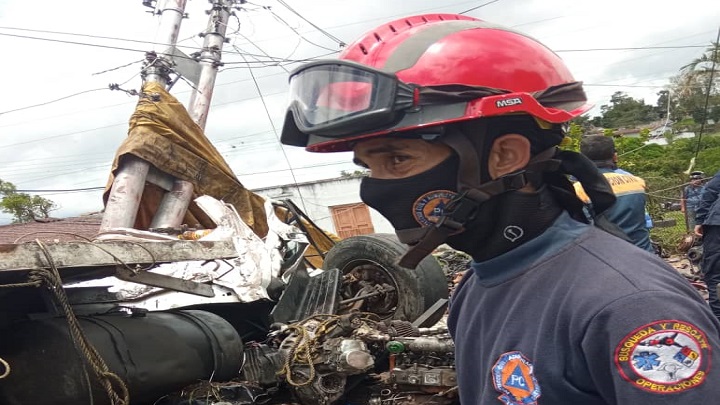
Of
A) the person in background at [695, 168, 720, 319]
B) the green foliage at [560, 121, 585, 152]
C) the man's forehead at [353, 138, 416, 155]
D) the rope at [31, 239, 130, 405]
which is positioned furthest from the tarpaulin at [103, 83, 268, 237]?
the man's forehead at [353, 138, 416, 155]

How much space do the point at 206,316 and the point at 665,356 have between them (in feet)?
11.4

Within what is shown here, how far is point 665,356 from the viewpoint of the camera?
95 centimetres

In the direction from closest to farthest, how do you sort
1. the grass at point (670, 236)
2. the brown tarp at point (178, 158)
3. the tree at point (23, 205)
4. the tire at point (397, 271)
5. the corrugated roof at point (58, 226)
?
1. the tire at point (397, 271)
2. the brown tarp at point (178, 158)
3. the corrugated roof at point (58, 226)
4. the grass at point (670, 236)
5. the tree at point (23, 205)

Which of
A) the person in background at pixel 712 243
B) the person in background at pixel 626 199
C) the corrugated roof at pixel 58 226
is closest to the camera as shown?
the person in background at pixel 626 199

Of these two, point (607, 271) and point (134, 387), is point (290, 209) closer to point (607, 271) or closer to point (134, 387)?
point (134, 387)

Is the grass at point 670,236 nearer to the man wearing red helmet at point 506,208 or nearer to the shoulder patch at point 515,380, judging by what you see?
the man wearing red helmet at point 506,208

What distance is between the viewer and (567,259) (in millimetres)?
1177

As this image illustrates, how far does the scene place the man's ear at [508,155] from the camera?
1.31 m

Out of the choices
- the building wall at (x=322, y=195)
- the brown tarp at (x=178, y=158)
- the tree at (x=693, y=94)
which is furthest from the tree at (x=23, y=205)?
the tree at (x=693, y=94)

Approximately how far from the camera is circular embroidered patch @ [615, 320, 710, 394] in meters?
0.94

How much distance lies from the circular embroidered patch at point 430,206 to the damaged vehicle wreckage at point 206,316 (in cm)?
182

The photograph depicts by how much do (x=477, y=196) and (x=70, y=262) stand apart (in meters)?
2.09

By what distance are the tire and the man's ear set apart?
12.1 feet

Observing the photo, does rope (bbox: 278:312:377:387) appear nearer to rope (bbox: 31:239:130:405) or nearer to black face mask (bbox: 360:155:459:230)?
rope (bbox: 31:239:130:405)
